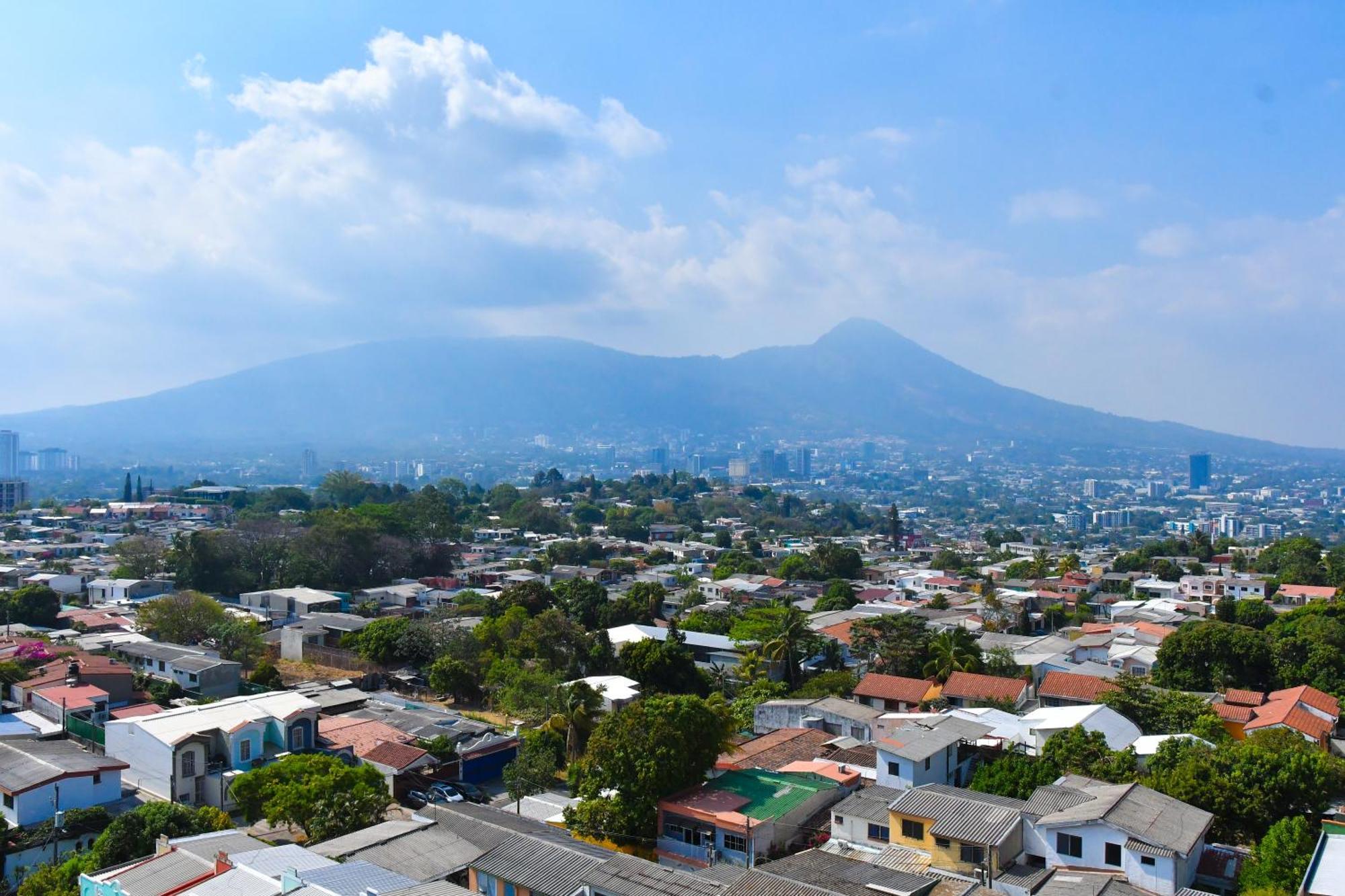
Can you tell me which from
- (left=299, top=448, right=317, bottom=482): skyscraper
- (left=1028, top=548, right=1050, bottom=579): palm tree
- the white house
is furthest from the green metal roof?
(left=299, top=448, right=317, bottom=482): skyscraper

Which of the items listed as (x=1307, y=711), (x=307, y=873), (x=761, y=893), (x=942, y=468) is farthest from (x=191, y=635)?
(x=942, y=468)

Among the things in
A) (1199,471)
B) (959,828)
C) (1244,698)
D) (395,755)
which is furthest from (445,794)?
(1199,471)

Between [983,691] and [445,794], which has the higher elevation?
[983,691]

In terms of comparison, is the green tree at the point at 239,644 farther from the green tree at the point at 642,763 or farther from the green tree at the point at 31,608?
the green tree at the point at 642,763

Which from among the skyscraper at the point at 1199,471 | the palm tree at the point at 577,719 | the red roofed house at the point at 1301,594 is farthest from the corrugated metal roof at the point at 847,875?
the skyscraper at the point at 1199,471

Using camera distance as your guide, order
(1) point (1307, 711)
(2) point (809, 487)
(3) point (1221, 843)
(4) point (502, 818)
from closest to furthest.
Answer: (3) point (1221, 843)
(4) point (502, 818)
(1) point (1307, 711)
(2) point (809, 487)

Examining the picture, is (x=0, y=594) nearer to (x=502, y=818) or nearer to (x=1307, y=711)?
(x=502, y=818)

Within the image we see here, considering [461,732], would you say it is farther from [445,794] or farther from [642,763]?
[642,763]
